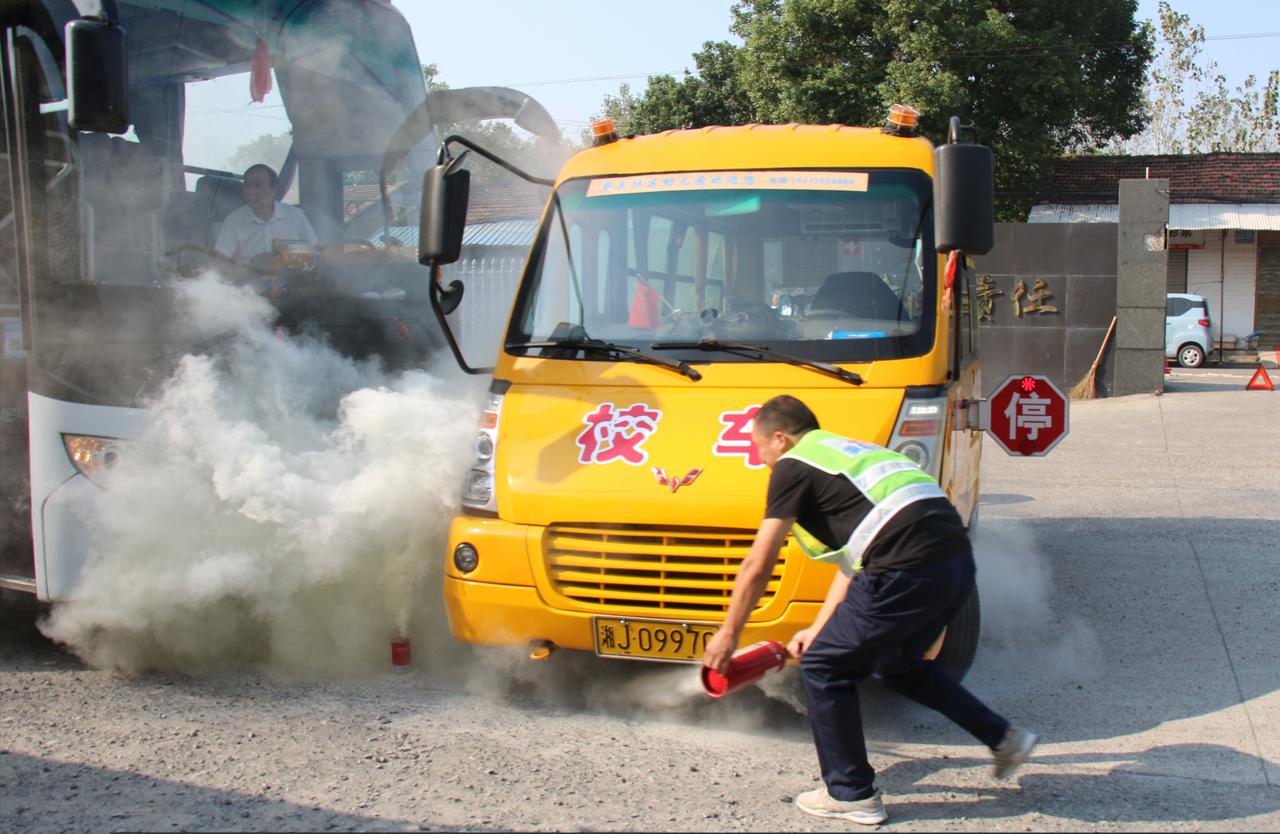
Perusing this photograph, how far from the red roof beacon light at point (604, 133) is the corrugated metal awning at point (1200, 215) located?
21022 millimetres

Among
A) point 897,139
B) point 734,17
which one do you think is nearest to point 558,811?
point 897,139

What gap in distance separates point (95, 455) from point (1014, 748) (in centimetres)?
378

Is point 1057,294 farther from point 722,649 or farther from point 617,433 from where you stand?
point 722,649

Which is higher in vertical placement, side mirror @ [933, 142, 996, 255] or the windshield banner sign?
the windshield banner sign

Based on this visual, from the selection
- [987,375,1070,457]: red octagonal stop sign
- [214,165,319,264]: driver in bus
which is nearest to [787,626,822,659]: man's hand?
[214,165,319,264]: driver in bus

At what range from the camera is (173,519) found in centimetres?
439

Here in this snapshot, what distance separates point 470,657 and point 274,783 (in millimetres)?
1405

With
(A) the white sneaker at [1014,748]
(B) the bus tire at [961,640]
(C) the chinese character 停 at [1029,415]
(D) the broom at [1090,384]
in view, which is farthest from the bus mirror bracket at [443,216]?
(D) the broom at [1090,384]

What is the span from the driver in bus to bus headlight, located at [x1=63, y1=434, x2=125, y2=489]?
1227mm

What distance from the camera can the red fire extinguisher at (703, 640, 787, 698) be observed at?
124 inches

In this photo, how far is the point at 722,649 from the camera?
3.12m

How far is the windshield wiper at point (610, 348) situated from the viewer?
4.30 m

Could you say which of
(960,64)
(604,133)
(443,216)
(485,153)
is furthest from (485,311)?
(960,64)

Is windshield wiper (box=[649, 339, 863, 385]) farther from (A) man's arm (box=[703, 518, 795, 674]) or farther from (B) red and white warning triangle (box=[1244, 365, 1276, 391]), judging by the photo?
(B) red and white warning triangle (box=[1244, 365, 1276, 391])
